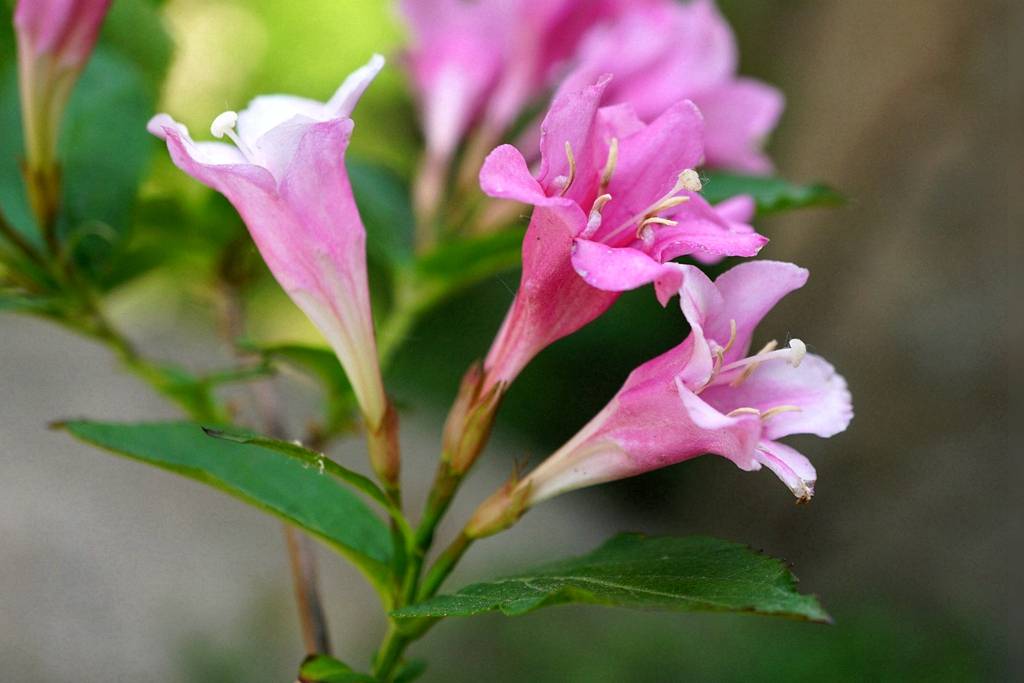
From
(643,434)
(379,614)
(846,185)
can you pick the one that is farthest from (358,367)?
(846,185)

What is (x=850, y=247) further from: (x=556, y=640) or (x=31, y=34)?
(x=31, y=34)

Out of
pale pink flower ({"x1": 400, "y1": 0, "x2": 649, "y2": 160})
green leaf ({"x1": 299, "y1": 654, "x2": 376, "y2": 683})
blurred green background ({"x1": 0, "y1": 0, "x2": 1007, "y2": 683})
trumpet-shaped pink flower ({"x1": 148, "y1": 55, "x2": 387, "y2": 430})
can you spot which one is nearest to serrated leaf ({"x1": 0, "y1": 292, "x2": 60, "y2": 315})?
trumpet-shaped pink flower ({"x1": 148, "y1": 55, "x2": 387, "y2": 430})

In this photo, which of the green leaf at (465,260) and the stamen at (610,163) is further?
the green leaf at (465,260)

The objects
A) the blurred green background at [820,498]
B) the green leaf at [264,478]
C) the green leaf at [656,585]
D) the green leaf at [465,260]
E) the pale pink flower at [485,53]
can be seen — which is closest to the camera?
the green leaf at [656,585]

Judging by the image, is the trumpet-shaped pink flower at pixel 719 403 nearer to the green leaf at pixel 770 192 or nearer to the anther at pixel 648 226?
the anther at pixel 648 226

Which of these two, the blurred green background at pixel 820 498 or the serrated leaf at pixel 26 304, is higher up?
the serrated leaf at pixel 26 304

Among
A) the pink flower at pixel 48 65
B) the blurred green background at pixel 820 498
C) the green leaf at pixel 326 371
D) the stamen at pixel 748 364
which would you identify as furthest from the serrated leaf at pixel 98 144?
the blurred green background at pixel 820 498

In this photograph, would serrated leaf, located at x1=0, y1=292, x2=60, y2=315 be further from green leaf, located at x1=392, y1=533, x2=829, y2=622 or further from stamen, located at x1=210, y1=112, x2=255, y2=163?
green leaf, located at x1=392, y1=533, x2=829, y2=622
